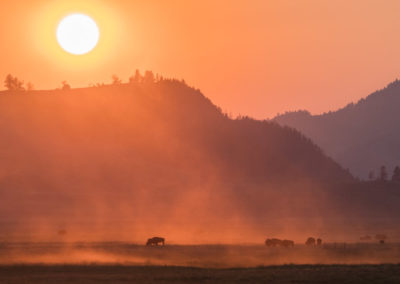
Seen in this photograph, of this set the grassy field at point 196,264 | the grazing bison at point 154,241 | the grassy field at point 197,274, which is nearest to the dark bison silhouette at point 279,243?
the grassy field at point 196,264

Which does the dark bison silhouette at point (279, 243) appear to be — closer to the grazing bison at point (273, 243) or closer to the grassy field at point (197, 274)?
the grazing bison at point (273, 243)

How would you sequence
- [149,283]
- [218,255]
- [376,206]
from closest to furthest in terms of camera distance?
[149,283], [218,255], [376,206]

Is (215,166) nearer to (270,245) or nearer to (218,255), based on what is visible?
(270,245)

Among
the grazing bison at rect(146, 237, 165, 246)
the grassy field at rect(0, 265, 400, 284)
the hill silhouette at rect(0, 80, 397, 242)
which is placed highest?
the hill silhouette at rect(0, 80, 397, 242)

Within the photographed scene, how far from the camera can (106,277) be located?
43031mm

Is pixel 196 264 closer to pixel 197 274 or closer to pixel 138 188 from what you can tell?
pixel 197 274

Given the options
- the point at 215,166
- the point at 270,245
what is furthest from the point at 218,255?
the point at 215,166

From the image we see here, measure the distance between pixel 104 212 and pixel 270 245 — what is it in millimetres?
65008

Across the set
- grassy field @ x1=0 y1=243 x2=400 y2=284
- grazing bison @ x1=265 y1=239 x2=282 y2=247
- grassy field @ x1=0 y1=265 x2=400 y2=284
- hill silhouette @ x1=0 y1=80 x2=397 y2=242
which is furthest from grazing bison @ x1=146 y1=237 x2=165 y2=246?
→ grassy field @ x1=0 y1=265 x2=400 y2=284

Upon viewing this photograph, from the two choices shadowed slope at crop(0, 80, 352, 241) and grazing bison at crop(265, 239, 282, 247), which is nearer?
grazing bison at crop(265, 239, 282, 247)

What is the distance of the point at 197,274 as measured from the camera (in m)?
43.5

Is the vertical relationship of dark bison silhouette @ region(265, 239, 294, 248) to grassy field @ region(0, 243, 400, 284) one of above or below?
above

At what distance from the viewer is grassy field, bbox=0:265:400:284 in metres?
41.0

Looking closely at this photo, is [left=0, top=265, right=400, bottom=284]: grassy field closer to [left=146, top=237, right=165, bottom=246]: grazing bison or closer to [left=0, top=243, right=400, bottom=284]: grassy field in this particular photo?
[left=0, top=243, right=400, bottom=284]: grassy field
